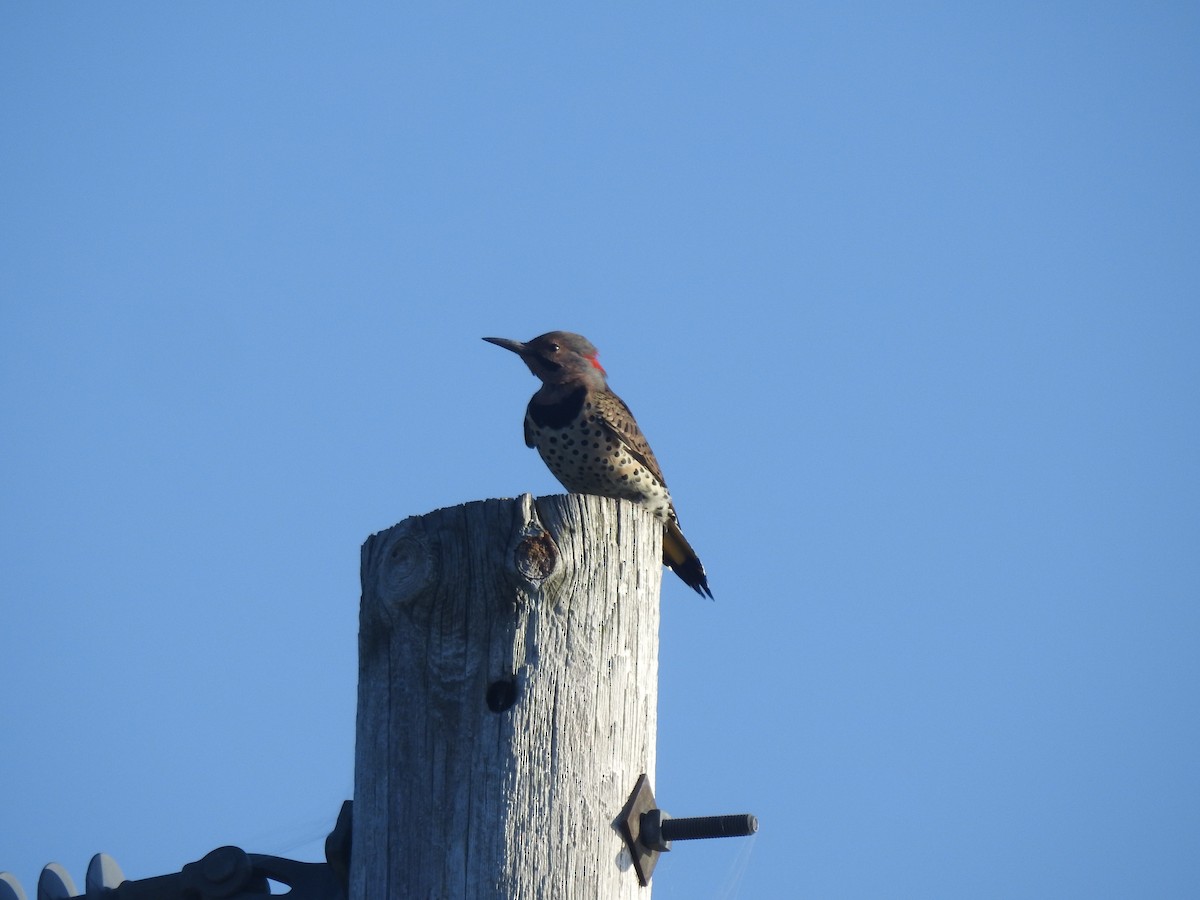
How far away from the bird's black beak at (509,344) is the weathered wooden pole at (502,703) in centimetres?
366

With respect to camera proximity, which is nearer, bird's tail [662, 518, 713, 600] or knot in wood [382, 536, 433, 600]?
knot in wood [382, 536, 433, 600]

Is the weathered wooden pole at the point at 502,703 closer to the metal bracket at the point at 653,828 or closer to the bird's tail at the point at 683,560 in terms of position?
the metal bracket at the point at 653,828

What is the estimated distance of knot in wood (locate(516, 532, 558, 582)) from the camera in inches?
102

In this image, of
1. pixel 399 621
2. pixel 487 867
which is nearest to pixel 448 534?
pixel 399 621

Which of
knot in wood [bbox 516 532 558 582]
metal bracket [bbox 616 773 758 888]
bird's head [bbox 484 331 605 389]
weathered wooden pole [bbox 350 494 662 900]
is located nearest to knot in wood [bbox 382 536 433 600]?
weathered wooden pole [bbox 350 494 662 900]

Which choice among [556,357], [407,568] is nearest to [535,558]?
[407,568]

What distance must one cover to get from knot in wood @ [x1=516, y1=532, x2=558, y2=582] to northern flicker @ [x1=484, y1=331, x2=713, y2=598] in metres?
3.31

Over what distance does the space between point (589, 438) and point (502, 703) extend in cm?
350

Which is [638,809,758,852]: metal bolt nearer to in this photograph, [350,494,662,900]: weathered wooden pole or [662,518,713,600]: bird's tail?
[350,494,662,900]: weathered wooden pole

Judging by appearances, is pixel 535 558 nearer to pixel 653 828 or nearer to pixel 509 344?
pixel 653 828

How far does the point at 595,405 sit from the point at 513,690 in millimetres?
3578

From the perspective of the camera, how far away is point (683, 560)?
6.11 m

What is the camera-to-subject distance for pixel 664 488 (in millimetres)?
6281

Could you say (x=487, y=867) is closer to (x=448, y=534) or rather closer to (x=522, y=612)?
(x=522, y=612)
